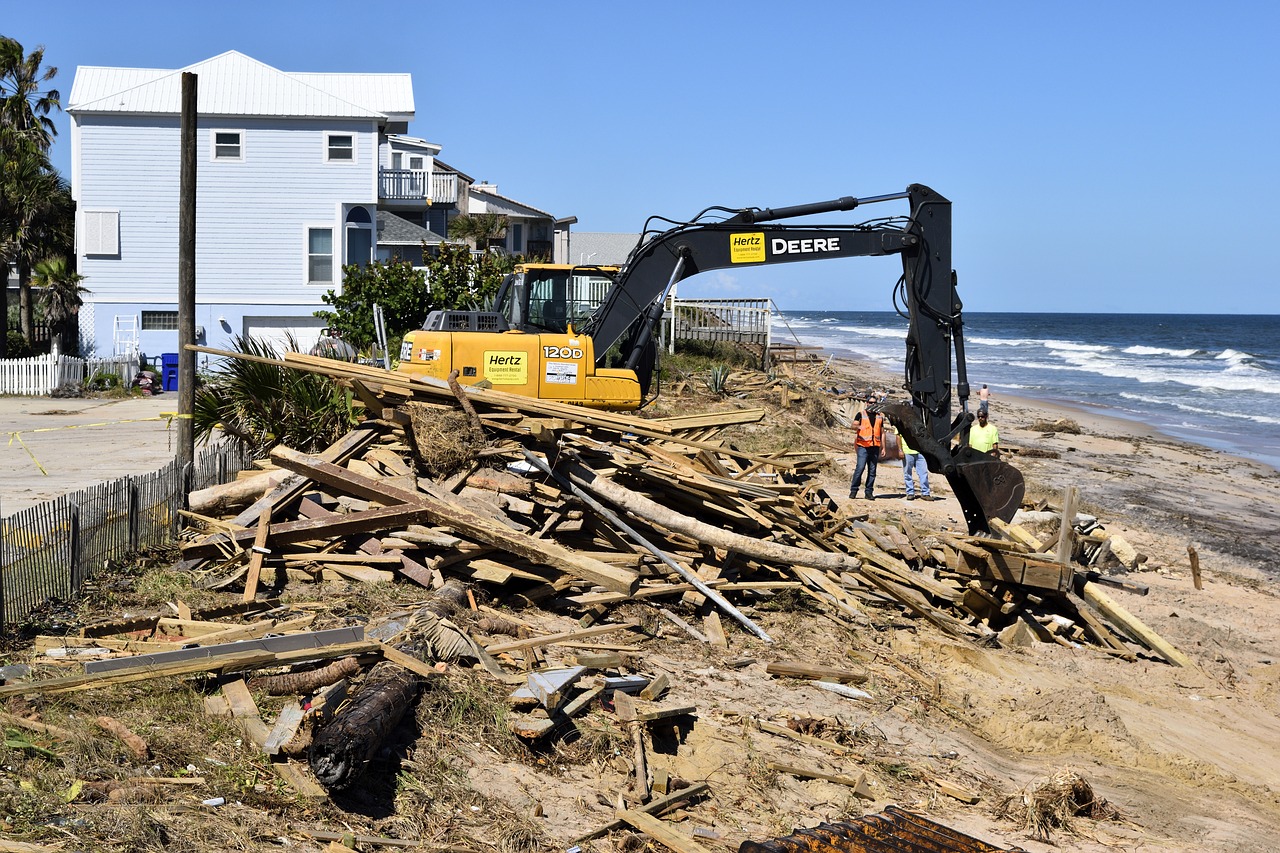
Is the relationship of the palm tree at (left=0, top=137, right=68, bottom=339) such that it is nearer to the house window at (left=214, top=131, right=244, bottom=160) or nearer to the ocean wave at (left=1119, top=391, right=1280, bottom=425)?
the house window at (left=214, top=131, right=244, bottom=160)

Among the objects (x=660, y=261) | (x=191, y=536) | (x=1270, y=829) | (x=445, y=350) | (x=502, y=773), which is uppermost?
(x=660, y=261)

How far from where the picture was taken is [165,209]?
3253 centimetres

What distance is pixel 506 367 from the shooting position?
13648 millimetres

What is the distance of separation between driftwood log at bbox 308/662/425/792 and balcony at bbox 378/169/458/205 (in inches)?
1427

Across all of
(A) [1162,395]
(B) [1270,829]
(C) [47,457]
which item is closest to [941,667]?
(B) [1270,829]

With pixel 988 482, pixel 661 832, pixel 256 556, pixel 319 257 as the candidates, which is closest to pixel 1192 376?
pixel 319 257

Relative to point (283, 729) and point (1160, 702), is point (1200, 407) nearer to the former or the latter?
point (1160, 702)

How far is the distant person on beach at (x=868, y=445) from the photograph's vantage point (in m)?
18.3

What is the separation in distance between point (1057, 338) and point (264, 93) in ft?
319

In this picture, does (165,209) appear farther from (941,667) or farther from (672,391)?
(941,667)

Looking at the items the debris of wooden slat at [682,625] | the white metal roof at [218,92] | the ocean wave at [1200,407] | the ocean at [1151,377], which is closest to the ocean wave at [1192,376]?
the ocean at [1151,377]

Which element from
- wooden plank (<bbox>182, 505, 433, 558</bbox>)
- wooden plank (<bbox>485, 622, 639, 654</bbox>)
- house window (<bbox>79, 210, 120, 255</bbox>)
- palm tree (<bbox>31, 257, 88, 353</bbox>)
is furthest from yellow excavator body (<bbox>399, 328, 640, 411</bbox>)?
palm tree (<bbox>31, 257, 88, 353</bbox>)

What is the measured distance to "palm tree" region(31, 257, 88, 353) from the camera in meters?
32.1

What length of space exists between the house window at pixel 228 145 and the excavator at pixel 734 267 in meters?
→ 21.3
